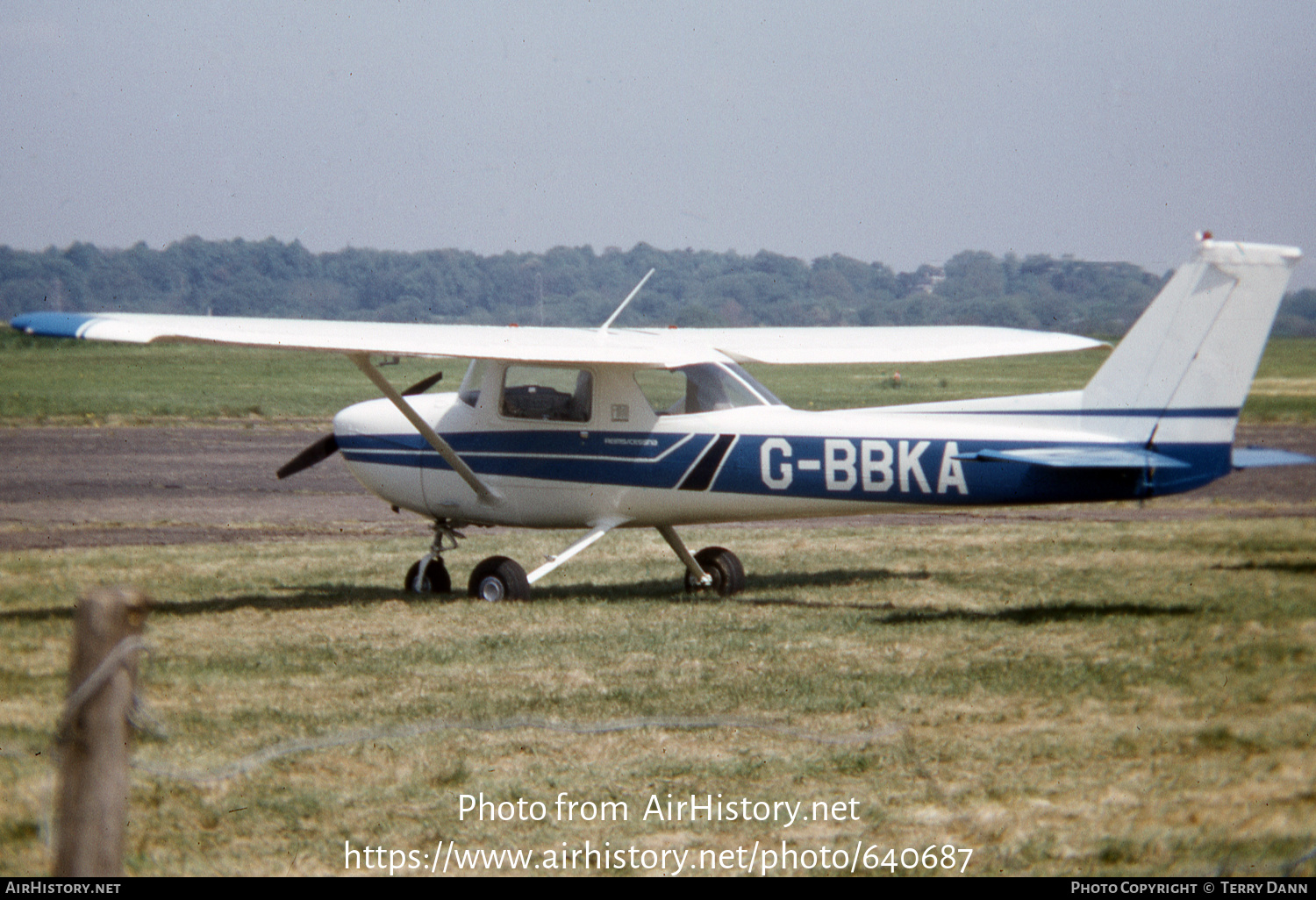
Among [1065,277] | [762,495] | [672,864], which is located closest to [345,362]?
[1065,277]

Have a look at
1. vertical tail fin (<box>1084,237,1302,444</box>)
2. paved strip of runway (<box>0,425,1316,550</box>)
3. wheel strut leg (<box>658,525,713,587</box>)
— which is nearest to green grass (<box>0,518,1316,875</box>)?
wheel strut leg (<box>658,525,713,587</box>)

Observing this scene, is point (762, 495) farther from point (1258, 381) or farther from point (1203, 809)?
point (1258, 381)

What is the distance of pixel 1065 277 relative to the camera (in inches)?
782

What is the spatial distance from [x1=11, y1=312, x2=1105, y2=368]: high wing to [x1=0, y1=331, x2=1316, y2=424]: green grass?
1631 centimetres

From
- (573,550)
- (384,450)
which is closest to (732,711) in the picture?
(573,550)

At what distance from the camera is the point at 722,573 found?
37.8 feet

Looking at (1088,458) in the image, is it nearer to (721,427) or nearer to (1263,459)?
(1263,459)

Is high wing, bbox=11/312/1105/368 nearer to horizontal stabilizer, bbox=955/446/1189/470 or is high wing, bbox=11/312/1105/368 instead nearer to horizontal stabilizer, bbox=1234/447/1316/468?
horizontal stabilizer, bbox=1234/447/1316/468

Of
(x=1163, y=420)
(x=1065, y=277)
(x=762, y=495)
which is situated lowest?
(x=762, y=495)

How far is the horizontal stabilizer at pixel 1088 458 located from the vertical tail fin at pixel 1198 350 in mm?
142

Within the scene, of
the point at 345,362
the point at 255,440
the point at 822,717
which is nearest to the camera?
the point at 822,717

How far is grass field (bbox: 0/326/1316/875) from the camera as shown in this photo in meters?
5.30

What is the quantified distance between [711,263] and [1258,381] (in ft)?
136

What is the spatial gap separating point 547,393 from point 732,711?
4.65m
